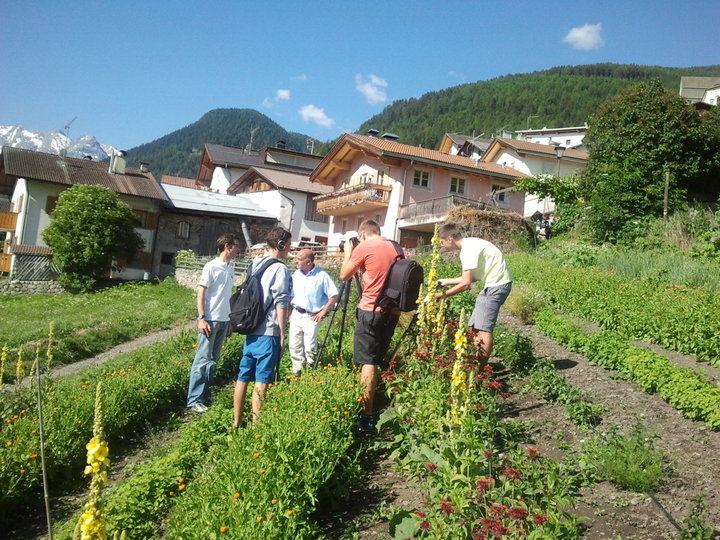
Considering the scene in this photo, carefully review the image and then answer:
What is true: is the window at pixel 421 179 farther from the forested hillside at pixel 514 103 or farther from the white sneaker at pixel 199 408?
the forested hillside at pixel 514 103

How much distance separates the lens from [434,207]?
28.4 m

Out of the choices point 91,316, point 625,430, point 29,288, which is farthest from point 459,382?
point 29,288

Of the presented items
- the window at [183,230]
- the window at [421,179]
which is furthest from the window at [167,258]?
the window at [421,179]

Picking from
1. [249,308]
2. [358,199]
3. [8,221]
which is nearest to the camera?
[249,308]

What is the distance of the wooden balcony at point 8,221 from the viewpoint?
32.5 meters

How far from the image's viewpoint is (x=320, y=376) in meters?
5.87

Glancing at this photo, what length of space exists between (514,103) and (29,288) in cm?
12485

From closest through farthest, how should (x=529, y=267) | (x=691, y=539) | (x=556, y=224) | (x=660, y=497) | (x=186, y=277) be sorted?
(x=691, y=539) < (x=660, y=497) < (x=529, y=267) < (x=556, y=224) < (x=186, y=277)

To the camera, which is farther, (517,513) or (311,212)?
(311,212)

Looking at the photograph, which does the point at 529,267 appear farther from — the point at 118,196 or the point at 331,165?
the point at 118,196

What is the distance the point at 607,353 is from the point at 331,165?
2993 centimetres

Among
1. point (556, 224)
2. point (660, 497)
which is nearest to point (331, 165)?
point (556, 224)

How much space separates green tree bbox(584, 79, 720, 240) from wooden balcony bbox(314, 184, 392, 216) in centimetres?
1130

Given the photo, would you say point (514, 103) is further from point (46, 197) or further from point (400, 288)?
point (400, 288)
